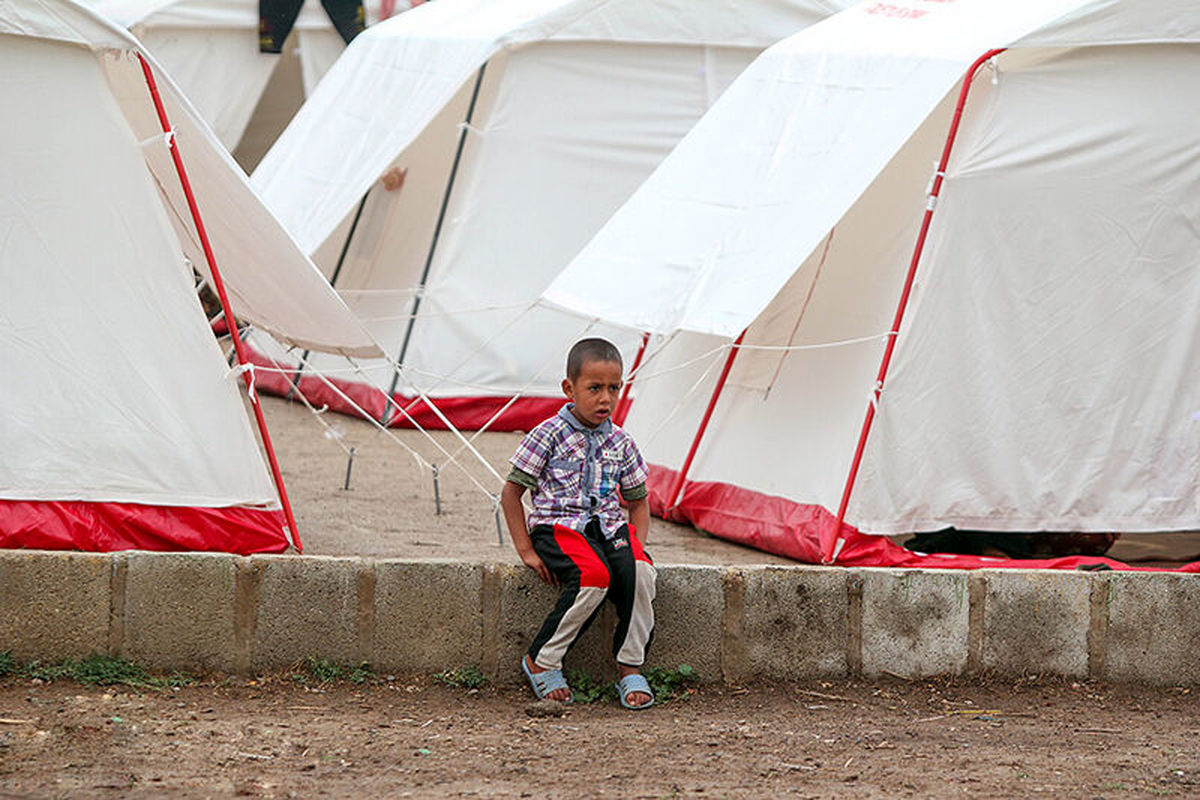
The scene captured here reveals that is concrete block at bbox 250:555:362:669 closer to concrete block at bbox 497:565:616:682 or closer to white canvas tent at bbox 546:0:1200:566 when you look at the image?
concrete block at bbox 497:565:616:682

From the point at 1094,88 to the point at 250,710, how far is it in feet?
10.9

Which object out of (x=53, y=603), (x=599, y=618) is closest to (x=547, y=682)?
(x=599, y=618)

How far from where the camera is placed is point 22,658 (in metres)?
4.78

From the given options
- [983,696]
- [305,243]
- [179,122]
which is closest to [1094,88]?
[983,696]

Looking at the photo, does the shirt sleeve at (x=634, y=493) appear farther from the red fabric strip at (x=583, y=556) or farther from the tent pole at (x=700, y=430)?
the tent pole at (x=700, y=430)

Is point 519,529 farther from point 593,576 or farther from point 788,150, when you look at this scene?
point 788,150

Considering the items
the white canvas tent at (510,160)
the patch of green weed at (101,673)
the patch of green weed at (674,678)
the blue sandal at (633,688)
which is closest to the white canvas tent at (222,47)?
the white canvas tent at (510,160)

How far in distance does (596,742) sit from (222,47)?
9.60 metres

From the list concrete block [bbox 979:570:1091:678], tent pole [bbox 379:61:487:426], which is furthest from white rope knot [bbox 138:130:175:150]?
tent pole [bbox 379:61:487:426]

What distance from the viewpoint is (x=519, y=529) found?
15.8ft

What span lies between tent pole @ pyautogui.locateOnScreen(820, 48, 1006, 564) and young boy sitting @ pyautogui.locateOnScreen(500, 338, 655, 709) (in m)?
0.99

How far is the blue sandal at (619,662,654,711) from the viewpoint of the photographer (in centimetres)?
473

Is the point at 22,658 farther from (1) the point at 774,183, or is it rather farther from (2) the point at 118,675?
(1) the point at 774,183

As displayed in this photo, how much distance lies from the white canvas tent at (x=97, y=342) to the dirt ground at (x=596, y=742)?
0.67 meters
